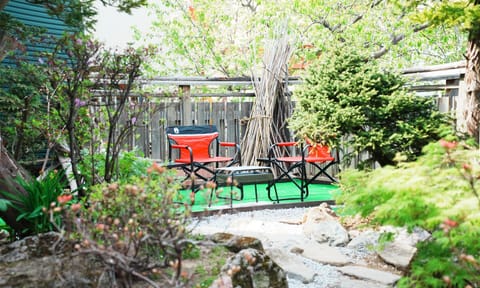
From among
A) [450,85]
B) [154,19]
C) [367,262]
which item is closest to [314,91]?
[450,85]

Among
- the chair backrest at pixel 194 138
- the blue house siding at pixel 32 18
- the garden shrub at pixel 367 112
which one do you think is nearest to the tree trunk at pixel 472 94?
the garden shrub at pixel 367 112

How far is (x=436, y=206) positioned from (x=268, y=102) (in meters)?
5.24

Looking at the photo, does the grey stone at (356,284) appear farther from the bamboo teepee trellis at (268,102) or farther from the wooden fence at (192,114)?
the bamboo teepee trellis at (268,102)

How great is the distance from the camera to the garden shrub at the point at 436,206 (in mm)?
2295

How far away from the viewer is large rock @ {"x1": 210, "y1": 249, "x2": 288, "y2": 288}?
2.53 metres


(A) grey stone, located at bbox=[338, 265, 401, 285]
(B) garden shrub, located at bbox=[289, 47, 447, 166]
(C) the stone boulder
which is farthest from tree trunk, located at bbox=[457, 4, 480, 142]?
(C) the stone boulder

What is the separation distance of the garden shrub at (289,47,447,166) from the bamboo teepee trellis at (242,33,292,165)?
80.2 inches

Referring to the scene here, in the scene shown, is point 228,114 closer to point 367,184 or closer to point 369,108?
point 369,108

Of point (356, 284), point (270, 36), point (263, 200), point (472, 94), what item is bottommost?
point (263, 200)

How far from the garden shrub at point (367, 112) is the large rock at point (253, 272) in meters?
2.35

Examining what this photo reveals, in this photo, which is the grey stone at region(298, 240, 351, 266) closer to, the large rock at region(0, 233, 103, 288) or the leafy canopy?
the large rock at region(0, 233, 103, 288)

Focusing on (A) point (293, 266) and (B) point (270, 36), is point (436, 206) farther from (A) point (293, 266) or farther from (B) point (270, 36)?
(B) point (270, 36)

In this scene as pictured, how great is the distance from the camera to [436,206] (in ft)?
7.77

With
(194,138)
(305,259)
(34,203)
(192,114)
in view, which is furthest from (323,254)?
(192,114)
